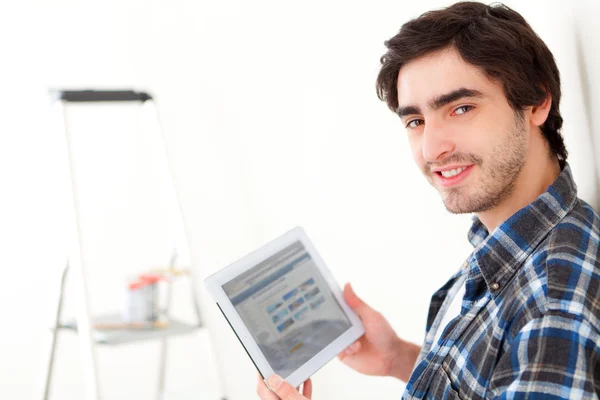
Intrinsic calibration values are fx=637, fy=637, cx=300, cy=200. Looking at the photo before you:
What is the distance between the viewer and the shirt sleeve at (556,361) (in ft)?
2.40

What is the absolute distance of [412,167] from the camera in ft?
5.30

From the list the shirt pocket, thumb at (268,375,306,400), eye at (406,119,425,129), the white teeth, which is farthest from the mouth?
thumb at (268,375,306,400)

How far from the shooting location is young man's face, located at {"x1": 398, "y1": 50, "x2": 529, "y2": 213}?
3.29 feet

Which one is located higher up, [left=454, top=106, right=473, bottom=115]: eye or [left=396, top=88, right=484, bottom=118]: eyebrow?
[left=396, top=88, right=484, bottom=118]: eyebrow

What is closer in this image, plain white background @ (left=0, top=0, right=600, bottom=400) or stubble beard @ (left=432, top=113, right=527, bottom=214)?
stubble beard @ (left=432, top=113, right=527, bottom=214)

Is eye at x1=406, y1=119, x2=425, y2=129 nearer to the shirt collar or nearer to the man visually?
the man

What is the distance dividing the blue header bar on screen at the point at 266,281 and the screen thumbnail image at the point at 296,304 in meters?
0.06

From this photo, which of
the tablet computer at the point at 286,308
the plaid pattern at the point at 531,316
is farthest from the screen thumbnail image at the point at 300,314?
the plaid pattern at the point at 531,316

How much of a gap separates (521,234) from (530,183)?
125 mm

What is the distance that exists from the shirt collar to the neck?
6cm

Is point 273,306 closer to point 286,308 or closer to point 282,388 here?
point 286,308

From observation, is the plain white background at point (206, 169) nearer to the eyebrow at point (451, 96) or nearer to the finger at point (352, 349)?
the finger at point (352, 349)

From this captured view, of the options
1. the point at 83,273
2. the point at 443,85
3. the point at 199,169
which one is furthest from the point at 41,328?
the point at 443,85

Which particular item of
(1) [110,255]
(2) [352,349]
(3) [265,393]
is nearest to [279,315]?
(3) [265,393]
